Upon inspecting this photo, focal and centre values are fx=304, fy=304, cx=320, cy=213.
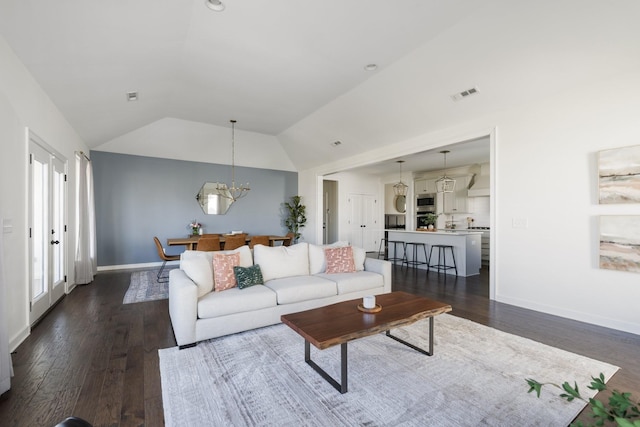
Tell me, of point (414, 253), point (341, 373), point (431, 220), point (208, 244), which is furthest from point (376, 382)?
point (431, 220)

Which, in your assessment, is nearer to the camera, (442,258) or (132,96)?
(132,96)

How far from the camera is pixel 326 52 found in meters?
3.68

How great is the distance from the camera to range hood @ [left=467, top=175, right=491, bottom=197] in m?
7.56

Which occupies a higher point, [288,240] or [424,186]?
[424,186]

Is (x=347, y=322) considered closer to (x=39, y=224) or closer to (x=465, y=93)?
(x=465, y=93)

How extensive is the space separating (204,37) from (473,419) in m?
4.20

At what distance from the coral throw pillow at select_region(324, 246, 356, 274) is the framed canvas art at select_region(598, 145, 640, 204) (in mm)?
2867

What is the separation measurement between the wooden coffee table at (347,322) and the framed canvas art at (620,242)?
2079 mm

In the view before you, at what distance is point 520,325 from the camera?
10.9 ft

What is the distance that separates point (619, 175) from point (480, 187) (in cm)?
461

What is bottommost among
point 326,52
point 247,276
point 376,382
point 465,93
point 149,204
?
point 376,382

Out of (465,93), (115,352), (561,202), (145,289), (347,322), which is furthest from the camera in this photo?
(145,289)

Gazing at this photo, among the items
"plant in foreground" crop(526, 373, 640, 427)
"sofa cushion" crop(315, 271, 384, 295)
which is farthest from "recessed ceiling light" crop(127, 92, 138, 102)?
"plant in foreground" crop(526, 373, 640, 427)

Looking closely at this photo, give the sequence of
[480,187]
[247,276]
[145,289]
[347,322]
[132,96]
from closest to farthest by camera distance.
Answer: [347,322] < [247,276] < [132,96] < [145,289] < [480,187]
